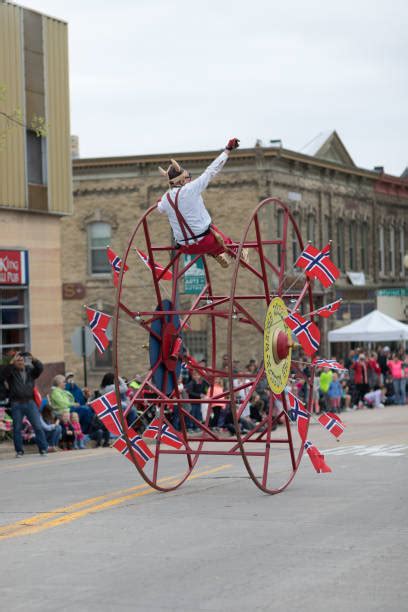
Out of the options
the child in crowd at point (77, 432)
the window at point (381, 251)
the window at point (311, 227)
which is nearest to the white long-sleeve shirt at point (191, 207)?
the child in crowd at point (77, 432)

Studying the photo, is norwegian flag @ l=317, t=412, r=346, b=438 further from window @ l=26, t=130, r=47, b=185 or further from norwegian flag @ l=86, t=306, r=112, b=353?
window @ l=26, t=130, r=47, b=185

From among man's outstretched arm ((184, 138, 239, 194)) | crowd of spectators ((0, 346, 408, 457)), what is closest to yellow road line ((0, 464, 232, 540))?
crowd of spectators ((0, 346, 408, 457))

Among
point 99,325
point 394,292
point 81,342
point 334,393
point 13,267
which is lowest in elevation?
point 334,393

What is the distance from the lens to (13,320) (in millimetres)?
28844

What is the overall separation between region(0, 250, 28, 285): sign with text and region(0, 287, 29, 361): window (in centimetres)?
36

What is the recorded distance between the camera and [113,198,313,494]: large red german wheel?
12641mm

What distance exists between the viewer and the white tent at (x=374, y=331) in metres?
38.2

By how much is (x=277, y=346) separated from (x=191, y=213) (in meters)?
1.84

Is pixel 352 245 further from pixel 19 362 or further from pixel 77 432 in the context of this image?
pixel 19 362

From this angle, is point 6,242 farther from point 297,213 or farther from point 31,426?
point 297,213

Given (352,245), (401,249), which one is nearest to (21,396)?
(352,245)

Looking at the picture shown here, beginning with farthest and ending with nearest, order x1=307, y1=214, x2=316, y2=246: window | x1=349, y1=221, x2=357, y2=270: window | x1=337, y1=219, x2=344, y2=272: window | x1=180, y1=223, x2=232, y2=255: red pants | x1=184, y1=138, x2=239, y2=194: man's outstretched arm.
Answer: x1=349, y1=221, x2=357, y2=270: window < x1=337, y1=219, x2=344, y2=272: window < x1=307, y1=214, x2=316, y2=246: window < x1=180, y1=223, x2=232, y2=255: red pants < x1=184, y1=138, x2=239, y2=194: man's outstretched arm

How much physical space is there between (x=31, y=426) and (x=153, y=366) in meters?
8.55

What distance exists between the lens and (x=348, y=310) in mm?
50969
